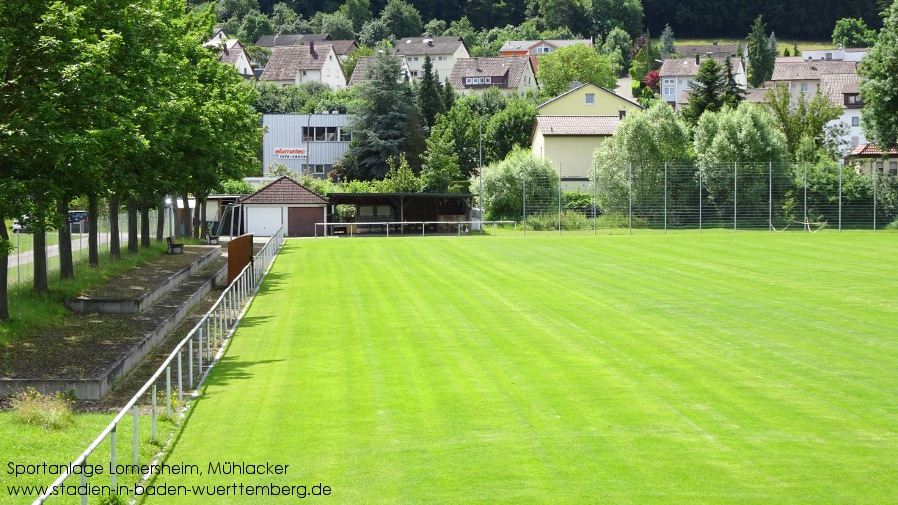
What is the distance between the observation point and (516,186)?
64.5 m

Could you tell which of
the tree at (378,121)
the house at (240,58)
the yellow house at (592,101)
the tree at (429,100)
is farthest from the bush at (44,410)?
the house at (240,58)

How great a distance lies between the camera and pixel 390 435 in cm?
1349

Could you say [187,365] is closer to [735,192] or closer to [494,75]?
[735,192]

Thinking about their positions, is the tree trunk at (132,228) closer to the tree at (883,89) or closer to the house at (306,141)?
the tree at (883,89)

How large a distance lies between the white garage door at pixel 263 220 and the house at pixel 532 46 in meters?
109

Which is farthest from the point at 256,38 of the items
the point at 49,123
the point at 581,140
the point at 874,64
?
the point at 49,123

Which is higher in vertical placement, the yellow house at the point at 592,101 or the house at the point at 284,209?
the yellow house at the point at 592,101

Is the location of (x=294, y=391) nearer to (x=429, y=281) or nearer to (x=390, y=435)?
(x=390, y=435)

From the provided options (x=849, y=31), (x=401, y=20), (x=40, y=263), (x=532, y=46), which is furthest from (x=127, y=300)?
(x=401, y=20)

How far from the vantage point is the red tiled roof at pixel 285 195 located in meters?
63.8

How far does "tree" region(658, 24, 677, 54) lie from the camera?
562 ft

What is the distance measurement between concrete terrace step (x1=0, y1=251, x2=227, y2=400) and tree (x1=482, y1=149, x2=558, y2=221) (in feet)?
115

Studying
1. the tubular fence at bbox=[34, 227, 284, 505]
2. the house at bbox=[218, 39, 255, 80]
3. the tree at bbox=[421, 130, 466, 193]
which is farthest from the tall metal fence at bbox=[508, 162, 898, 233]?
the house at bbox=[218, 39, 255, 80]

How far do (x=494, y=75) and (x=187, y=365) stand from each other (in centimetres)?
12657
